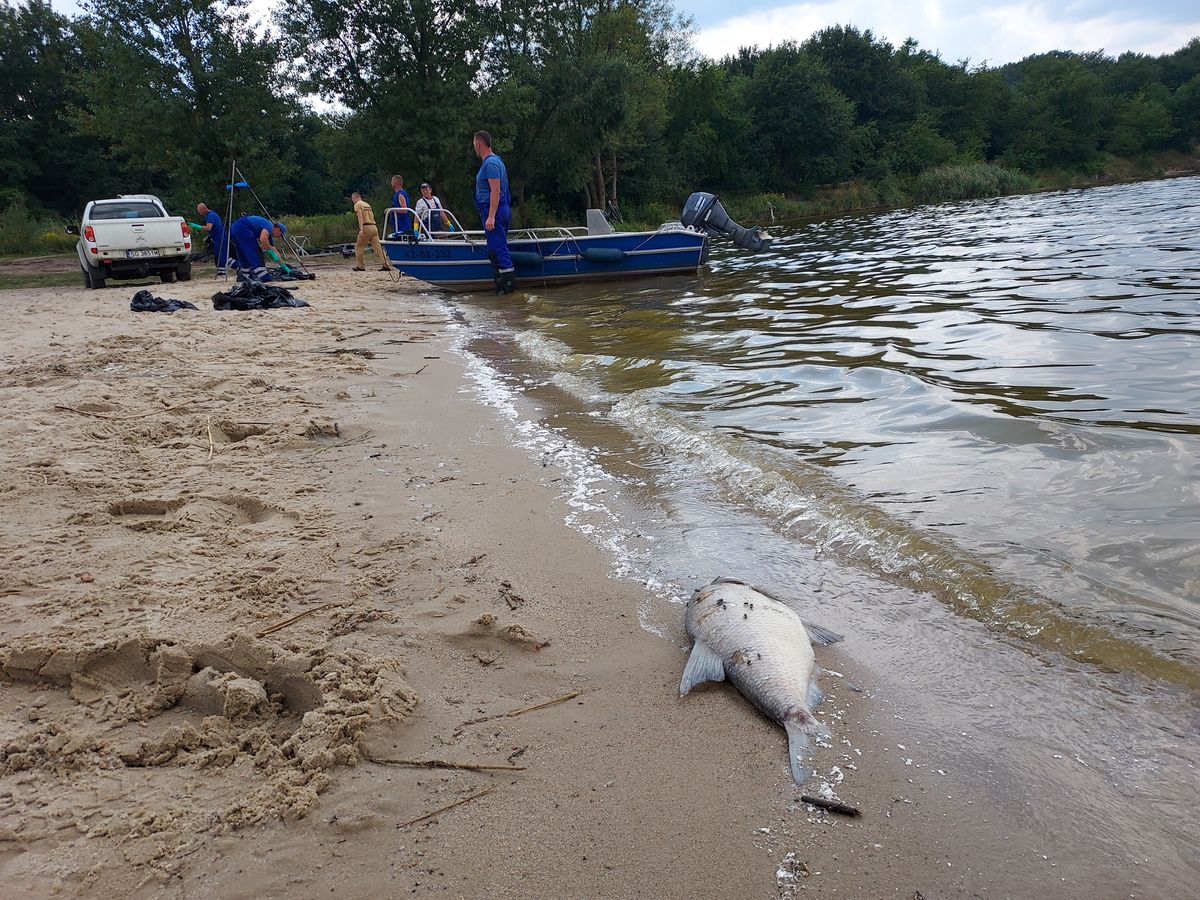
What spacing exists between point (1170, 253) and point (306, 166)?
→ 52577 mm

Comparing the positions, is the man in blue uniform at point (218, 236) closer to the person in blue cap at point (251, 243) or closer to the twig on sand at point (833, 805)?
the person in blue cap at point (251, 243)

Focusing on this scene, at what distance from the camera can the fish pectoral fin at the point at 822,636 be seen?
281 cm

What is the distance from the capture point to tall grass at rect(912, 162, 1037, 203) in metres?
46.3

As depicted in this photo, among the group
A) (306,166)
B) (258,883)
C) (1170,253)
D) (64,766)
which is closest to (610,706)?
(258,883)

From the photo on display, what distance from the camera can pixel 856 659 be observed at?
8.85 feet

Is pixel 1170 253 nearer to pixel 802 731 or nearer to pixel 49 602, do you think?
pixel 802 731

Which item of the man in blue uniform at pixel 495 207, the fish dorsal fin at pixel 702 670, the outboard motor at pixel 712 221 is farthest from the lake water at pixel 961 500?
the outboard motor at pixel 712 221

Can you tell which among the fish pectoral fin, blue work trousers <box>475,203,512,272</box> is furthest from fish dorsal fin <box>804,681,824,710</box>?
blue work trousers <box>475,203,512,272</box>

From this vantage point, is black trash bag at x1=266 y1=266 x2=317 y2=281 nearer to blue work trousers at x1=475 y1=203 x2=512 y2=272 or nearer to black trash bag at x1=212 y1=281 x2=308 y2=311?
black trash bag at x1=212 y1=281 x2=308 y2=311

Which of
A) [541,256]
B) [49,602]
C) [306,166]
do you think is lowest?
[49,602]

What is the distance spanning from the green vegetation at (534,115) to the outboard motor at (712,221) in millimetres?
12459

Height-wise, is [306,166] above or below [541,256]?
above

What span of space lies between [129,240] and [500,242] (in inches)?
310

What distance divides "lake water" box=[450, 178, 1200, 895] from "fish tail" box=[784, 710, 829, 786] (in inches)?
11.7
